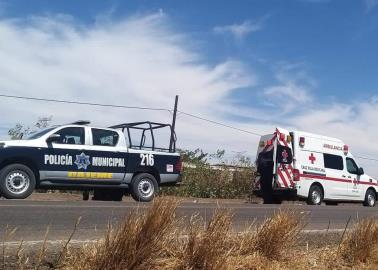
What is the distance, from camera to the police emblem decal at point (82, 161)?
13.9 metres

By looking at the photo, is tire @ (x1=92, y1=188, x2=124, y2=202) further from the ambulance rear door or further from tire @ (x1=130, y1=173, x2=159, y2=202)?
the ambulance rear door

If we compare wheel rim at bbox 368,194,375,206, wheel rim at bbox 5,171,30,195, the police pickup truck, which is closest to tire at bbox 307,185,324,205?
wheel rim at bbox 368,194,375,206

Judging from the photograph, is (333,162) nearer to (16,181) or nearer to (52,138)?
(52,138)

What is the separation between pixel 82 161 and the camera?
1393 centimetres

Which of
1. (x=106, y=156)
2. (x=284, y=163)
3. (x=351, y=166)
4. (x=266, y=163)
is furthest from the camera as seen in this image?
(x=351, y=166)

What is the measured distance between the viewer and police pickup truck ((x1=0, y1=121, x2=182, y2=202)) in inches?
506

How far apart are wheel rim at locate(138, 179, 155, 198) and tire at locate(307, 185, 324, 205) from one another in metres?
7.27

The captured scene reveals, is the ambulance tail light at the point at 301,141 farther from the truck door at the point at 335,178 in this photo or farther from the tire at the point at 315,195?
the tire at the point at 315,195

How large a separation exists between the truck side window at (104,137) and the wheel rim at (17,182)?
2.13 meters

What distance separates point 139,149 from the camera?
15336 mm

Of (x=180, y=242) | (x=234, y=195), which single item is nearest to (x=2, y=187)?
(x=180, y=242)

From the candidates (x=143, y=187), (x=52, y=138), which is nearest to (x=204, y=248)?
(x=52, y=138)

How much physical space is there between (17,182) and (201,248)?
8438 millimetres

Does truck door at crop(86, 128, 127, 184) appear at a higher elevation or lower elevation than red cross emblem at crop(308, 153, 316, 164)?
lower
